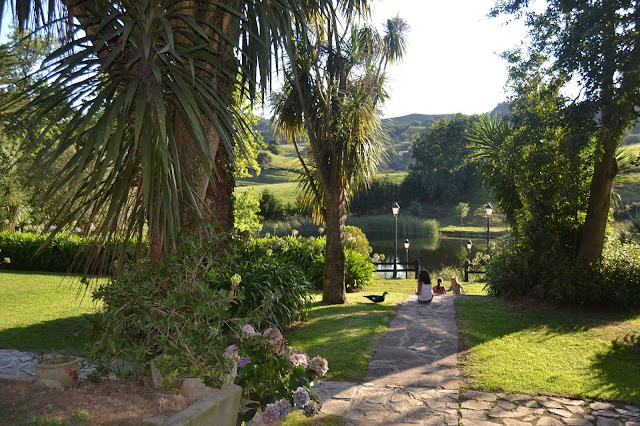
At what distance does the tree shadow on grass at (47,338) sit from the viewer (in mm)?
6285

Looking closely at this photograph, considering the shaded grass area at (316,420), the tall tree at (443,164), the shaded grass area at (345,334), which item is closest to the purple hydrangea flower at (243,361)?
the shaded grass area at (316,420)

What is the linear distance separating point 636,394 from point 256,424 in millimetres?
3790

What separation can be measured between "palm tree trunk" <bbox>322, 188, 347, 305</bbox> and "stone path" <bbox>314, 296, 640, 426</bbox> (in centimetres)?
385

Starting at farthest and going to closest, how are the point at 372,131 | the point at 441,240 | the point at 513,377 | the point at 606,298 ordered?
the point at 441,240, the point at 372,131, the point at 606,298, the point at 513,377

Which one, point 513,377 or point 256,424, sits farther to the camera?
point 513,377

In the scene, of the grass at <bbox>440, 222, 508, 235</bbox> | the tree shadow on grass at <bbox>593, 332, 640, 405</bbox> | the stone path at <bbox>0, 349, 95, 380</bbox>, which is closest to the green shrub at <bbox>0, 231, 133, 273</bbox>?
the stone path at <bbox>0, 349, 95, 380</bbox>

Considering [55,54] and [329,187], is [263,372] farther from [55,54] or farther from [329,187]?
[329,187]

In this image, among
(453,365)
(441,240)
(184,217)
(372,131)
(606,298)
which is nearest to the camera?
(184,217)

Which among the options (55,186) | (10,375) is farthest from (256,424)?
(55,186)

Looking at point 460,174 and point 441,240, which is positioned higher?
point 460,174

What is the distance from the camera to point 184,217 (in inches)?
188

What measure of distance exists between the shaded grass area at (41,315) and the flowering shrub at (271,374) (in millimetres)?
1306

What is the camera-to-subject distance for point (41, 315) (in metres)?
8.27

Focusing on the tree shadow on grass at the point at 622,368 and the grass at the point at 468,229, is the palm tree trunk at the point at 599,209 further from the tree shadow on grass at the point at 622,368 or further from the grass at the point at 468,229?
the grass at the point at 468,229
